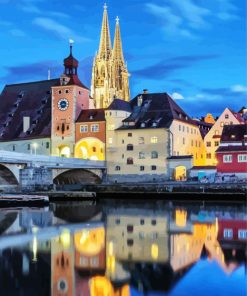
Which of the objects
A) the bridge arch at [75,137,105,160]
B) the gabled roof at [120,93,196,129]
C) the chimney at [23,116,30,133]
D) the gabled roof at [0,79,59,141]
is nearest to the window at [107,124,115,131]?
the gabled roof at [120,93,196,129]

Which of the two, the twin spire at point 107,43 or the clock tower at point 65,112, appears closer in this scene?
the clock tower at point 65,112

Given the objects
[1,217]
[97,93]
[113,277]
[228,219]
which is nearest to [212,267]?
[113,277]

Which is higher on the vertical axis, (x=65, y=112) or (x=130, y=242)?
(x=65, y=112)

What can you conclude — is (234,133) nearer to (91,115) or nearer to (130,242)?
(91,115)

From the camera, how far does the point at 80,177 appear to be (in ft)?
201

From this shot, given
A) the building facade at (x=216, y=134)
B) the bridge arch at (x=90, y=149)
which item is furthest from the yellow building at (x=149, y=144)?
the building facade at (x=216, y=134)

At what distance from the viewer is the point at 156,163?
5922 cm

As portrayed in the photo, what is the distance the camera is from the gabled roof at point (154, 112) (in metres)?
59.9

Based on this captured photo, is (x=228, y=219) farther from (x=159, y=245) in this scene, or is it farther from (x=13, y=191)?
(x=13, y=191)

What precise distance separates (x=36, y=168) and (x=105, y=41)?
165 ft

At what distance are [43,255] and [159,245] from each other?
464cm

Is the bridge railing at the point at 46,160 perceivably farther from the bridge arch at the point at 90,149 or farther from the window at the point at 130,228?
the window at the point at 130,228

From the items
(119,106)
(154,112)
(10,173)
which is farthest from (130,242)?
(119,106)

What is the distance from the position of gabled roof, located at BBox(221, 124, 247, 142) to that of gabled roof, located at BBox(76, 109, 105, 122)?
13.0 meters
